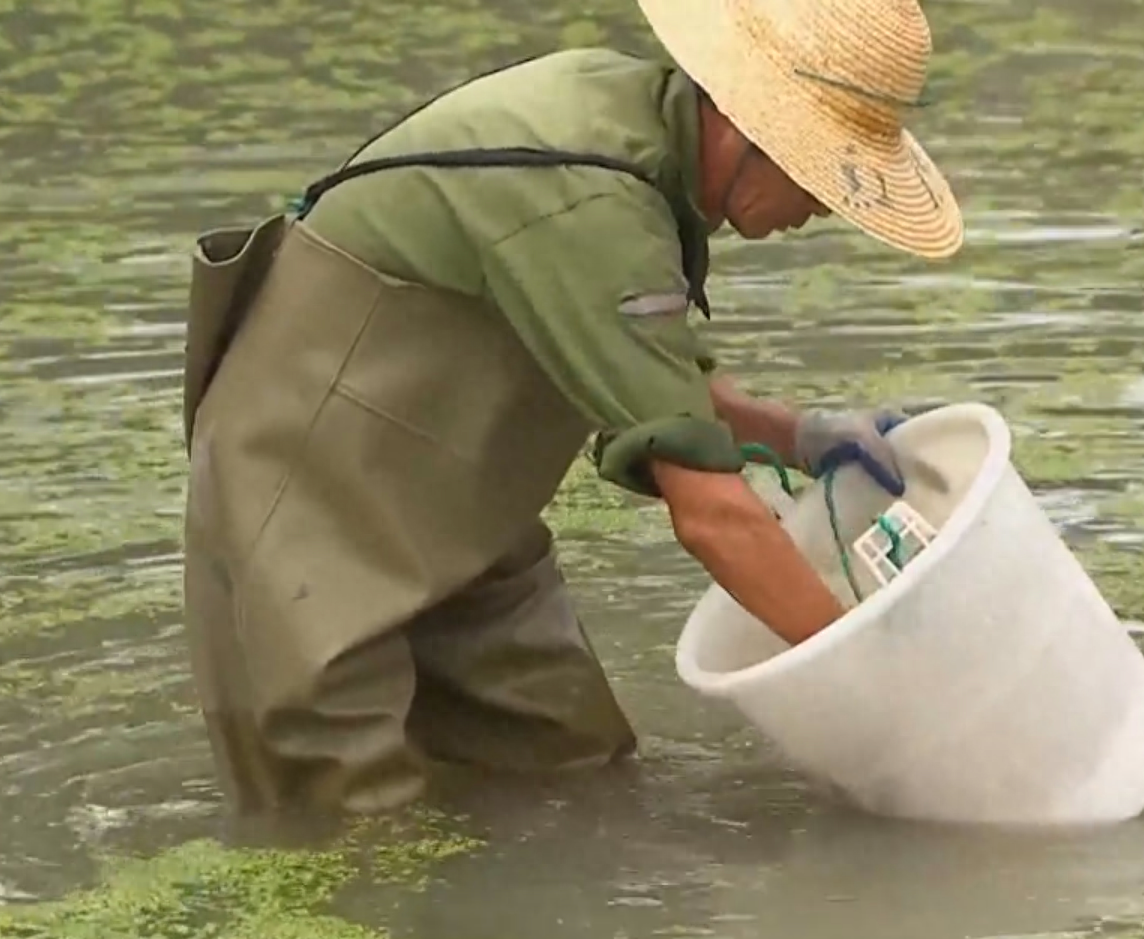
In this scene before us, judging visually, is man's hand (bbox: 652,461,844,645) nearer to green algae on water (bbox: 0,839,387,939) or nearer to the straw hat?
the straw hat

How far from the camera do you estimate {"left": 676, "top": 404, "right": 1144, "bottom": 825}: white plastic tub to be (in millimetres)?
3777

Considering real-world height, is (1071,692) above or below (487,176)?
below

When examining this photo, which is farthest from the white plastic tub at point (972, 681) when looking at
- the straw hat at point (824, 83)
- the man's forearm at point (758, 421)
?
the straw hat at point (824, 83)

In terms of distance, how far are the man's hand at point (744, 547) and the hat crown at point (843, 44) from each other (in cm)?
56

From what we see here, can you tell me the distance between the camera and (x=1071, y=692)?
400cm

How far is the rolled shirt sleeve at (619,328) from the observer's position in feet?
12.1

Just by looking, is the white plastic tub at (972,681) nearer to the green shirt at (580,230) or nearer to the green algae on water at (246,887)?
the green shirt at (580,230)

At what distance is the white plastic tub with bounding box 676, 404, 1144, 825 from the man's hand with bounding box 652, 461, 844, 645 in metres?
0.07

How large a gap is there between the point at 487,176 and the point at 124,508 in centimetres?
245

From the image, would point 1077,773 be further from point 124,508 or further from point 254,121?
point 254,121

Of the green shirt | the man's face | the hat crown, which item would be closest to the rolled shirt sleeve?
the green shirt

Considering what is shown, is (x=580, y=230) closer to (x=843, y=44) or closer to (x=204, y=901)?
(x=843, y=44)

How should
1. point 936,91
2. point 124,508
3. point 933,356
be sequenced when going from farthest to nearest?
point 936,91 → point 933,356 → point 124,508

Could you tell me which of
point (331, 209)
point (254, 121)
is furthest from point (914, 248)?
point (254, 121)
